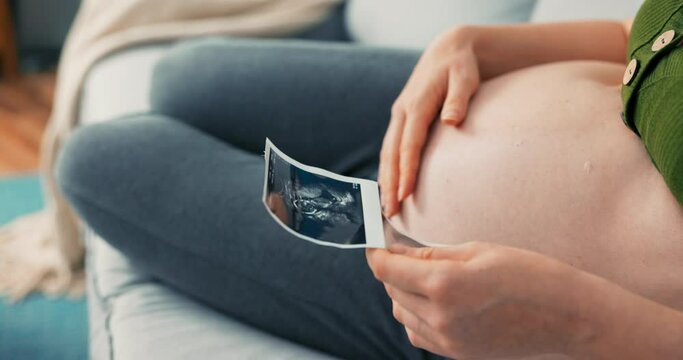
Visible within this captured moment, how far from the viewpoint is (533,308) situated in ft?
1.86

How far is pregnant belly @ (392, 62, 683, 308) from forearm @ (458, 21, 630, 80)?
9 centimetres

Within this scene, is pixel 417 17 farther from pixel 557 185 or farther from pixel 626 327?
pixel 626 327

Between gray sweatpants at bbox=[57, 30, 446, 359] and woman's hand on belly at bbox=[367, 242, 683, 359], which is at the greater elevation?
woman's hand on belly at bbox=[367, 242, 683, 359]

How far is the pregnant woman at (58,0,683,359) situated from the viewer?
0.58 meters

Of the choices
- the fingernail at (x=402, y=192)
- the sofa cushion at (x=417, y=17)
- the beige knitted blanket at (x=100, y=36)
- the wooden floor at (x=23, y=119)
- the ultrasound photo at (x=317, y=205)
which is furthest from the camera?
the wooden floor at (x=23, y=119)

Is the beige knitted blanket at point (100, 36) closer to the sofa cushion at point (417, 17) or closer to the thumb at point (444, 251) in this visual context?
the sofa cushion at point (417, 17)

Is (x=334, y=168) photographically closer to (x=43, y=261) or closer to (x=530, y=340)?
(x=530, y=340)

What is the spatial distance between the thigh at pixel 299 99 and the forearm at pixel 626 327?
505 mm

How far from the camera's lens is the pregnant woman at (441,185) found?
0.58m

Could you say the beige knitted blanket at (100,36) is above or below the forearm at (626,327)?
below

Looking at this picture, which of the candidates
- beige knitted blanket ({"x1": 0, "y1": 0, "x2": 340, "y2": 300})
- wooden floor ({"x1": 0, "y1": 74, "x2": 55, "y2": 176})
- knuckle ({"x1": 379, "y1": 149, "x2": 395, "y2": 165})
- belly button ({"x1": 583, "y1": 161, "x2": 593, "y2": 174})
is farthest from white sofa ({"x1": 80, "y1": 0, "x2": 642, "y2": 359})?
wooden floor ({"x1": 0, "y1": 74, "x2": 55, "y2": 176})

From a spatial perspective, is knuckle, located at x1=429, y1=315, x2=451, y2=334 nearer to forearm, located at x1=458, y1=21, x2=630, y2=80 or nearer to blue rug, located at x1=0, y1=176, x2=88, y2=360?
forearm, located at x1=458, y1=21, x2=630, y2=80

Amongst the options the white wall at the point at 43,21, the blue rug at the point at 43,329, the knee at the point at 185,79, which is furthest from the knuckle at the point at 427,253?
the white wall at the point at 43,21

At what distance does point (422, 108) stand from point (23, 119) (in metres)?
1.82
